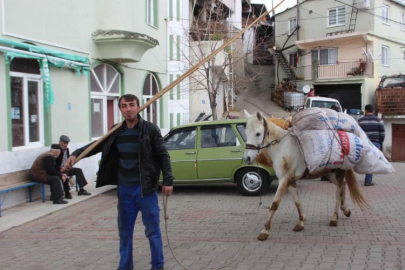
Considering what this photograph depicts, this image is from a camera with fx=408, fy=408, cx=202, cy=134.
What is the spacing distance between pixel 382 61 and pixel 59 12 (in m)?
25.3

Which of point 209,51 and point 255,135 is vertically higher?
point 209,51

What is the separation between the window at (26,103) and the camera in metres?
9.43

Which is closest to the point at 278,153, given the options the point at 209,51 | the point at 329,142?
the point at 329,142

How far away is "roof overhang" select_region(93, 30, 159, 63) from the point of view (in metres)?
12.2

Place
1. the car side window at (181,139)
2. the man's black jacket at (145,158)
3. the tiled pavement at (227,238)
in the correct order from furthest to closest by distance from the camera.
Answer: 1. the car side window at (181,139)
2. the tiled pavement at (227,238)
3. the man's black jacket at (145,158)

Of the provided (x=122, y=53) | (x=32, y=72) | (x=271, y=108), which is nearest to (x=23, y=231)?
(x=32, y=72)

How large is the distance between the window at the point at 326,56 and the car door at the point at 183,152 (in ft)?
75.4

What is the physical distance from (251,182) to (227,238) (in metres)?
3.46

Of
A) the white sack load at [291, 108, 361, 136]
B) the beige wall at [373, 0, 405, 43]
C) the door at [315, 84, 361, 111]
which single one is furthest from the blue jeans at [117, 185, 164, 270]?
the beige wall at [373, 0, 405, 43]

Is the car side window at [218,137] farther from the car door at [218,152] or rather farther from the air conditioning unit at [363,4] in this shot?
the air conditioning unit at [363,4]

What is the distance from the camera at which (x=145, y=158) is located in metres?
4.53

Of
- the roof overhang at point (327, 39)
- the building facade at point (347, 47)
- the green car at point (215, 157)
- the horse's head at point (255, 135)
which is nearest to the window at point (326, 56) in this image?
the building facade at point (347, 47)

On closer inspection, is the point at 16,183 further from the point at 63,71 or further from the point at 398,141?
the point at 398,141

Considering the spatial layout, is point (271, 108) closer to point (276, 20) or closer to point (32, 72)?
point (276, 20)
